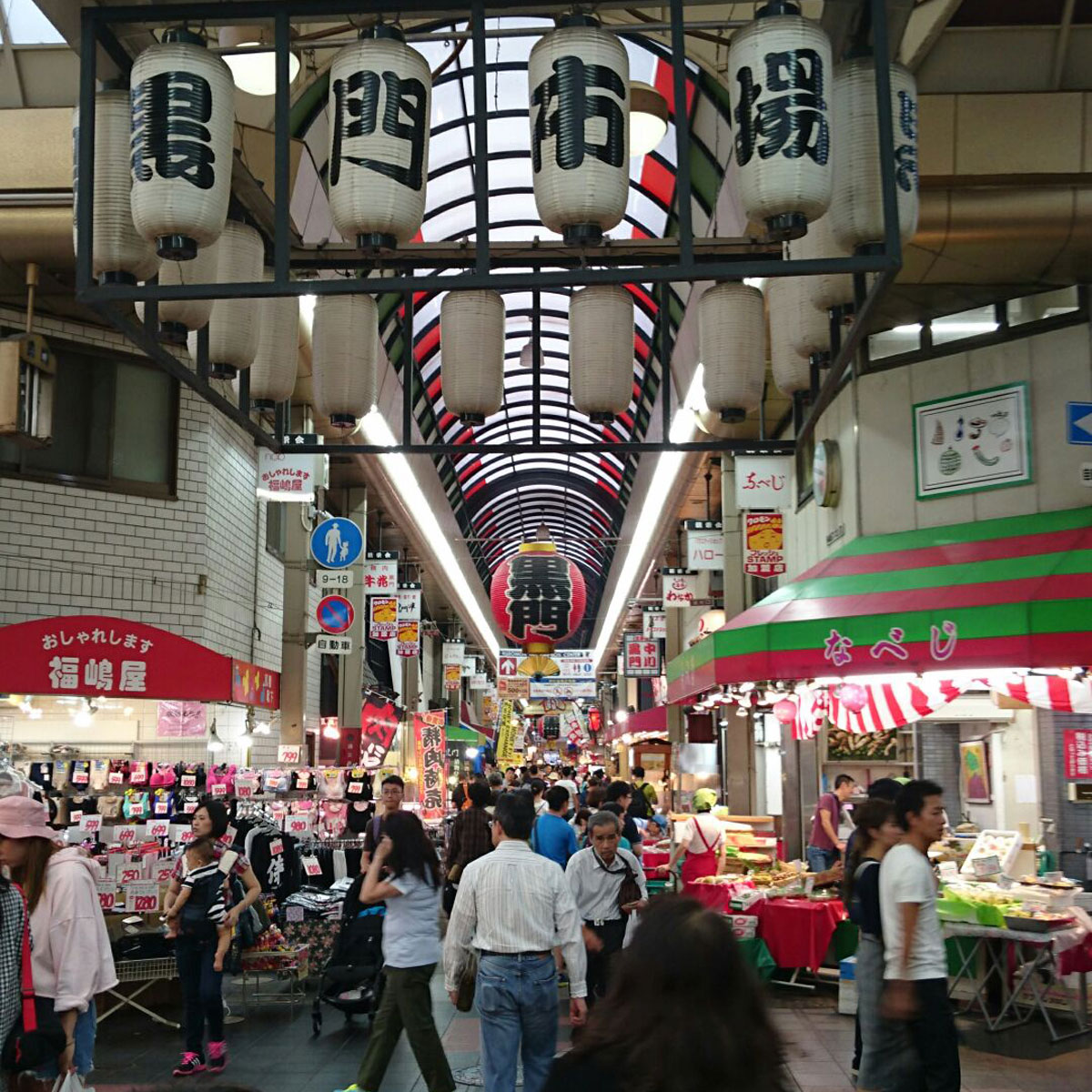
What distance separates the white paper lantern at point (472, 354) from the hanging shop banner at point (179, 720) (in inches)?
320

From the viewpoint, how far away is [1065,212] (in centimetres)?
995

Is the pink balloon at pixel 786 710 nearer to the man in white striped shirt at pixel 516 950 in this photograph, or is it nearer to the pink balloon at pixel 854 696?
the pink balloon at pixel 854 696

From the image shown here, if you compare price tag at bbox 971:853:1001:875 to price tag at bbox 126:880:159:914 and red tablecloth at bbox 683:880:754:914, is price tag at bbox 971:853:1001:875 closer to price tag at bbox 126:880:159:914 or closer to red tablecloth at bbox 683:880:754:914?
red tablecloth at bbox 683:880:754:914

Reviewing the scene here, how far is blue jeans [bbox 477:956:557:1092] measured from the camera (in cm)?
591

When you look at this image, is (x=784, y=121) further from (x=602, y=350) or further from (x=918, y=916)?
(x=918, y=916)

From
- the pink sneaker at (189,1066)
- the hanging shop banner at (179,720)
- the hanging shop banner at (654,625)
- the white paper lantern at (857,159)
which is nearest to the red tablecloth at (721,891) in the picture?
the pink sneaker at (189,1066)

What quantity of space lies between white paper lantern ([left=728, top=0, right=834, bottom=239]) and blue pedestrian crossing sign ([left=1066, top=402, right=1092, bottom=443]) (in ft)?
16.3

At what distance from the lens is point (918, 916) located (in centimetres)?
584

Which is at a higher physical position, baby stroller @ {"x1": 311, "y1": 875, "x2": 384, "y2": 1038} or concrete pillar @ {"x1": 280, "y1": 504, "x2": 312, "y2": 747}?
concrete pillar @ {"x1": 280, "y1": 504, "x2": 312, "y2": 747}

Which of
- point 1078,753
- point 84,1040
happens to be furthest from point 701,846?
point 84,1040

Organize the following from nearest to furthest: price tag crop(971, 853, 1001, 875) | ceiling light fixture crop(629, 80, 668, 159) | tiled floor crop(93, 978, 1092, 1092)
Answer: tiled floor crop(93, 978, 1092, 1092), ceiling light fixture crop(629, 80, 668, 159), price tag crop(971, 853, 1001, 875)

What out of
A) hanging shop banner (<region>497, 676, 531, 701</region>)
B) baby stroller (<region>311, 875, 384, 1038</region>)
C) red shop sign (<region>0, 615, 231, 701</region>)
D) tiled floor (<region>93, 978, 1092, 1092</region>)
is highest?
hanging shop banner (<region>497, 676, 531, 701</region>)

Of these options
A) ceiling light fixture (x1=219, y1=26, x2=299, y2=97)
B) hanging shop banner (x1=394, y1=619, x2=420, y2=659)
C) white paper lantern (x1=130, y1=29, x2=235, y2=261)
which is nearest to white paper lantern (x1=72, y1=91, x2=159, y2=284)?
white paper lantern (x1=130, y1=29, x2=235, y2=261)

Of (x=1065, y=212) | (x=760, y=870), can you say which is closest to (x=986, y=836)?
(x=760, y=870)
